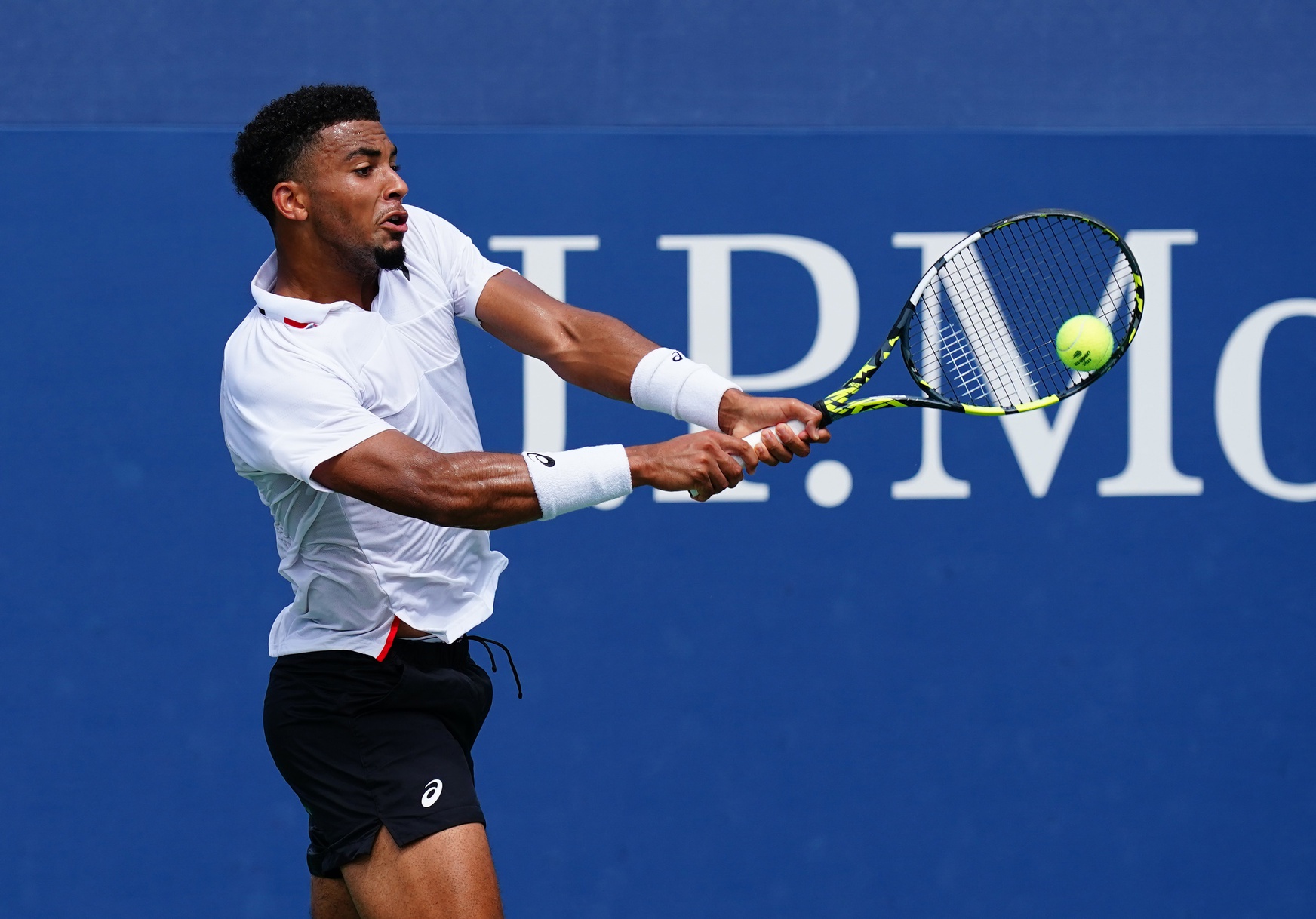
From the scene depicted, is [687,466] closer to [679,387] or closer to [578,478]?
[578,478]

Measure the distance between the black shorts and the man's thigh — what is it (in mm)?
22

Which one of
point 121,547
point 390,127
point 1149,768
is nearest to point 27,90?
point 390,127

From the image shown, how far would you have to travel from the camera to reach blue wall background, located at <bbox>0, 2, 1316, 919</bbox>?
3.00 metres

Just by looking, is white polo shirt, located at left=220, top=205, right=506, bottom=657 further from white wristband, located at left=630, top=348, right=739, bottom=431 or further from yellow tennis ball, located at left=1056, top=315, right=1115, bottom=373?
yellow tennis ball, located at left=1056, top=315, right=1115, bottom=373

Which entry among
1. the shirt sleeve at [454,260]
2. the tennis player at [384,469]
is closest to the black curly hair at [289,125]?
the tennis player at [384,469]

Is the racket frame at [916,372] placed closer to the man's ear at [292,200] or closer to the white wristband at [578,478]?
the white wristband at [578,478]

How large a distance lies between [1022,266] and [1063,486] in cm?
50

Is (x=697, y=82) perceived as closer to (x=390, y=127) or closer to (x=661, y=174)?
(x=661, y=174)

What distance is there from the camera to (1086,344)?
2520 millimetres

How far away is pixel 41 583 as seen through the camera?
299 cm

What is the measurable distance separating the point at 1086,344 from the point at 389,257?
4.03ft

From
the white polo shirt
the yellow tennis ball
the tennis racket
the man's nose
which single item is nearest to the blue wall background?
the tennis racket

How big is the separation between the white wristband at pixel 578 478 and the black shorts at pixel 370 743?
0.41 metres

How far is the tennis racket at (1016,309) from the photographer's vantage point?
2861mm
